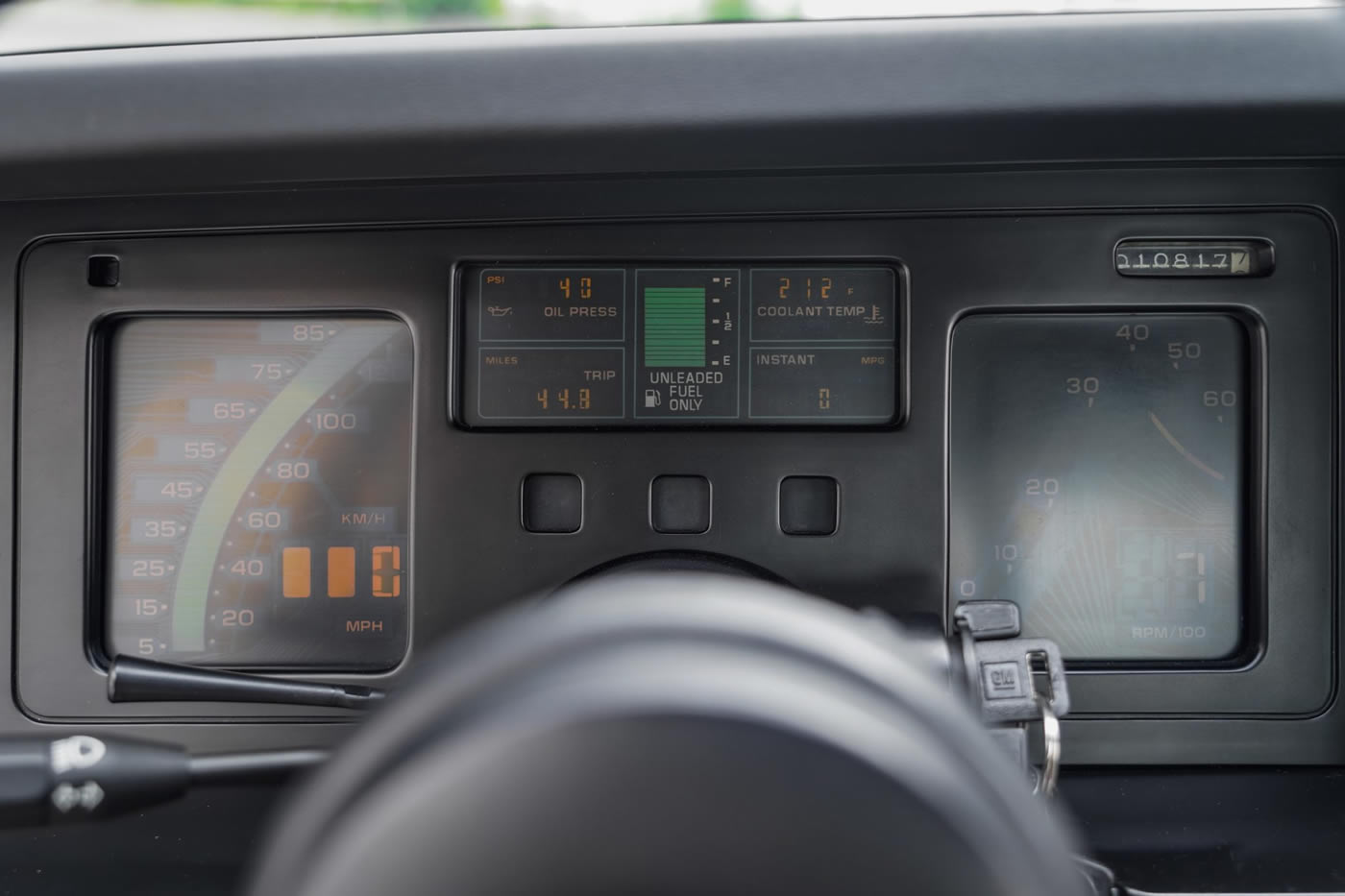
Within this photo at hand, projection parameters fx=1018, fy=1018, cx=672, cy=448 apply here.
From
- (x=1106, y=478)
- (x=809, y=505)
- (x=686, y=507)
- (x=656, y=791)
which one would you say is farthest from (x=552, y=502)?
(x=656, y=791)

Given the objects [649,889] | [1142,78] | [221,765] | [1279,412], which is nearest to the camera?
[649,889]

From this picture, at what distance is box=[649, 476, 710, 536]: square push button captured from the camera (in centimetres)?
102

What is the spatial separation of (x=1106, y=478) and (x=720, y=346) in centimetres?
41

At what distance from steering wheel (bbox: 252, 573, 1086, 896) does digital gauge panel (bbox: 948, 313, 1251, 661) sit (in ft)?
2.14

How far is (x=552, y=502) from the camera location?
103 cm

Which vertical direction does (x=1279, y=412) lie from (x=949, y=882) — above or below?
above

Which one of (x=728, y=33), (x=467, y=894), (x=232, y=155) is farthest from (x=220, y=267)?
(x=467, y=894)

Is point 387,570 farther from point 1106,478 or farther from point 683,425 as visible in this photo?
point 1106,478

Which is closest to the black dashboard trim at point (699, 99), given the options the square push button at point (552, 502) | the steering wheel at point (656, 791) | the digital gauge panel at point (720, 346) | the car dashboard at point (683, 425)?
the car dashboard at point (683, 425)

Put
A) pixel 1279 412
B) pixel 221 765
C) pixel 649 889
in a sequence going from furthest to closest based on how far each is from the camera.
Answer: pixel 1279 412 < pixel 221 765 < pixel 649 889

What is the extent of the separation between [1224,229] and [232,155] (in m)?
0.94

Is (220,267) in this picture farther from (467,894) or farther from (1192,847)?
(1192,847)

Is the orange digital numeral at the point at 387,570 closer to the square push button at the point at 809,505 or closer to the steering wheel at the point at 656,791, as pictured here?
the square push button at the point at 809,505

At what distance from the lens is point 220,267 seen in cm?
104
